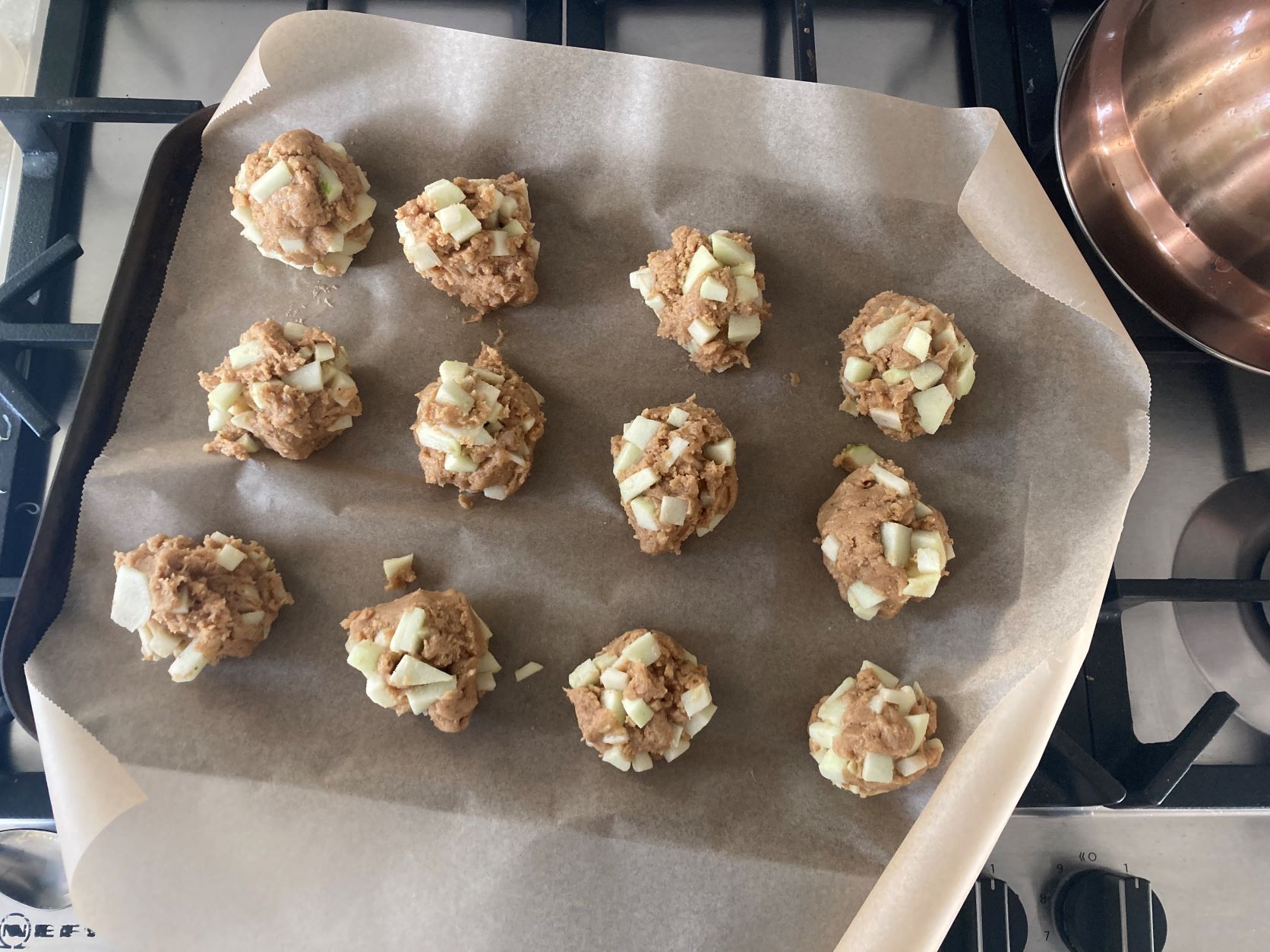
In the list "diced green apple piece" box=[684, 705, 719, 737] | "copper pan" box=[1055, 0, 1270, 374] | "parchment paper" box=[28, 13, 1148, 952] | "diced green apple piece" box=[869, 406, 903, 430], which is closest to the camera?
"copper pan" box=[1055, 0, 1270, 374]

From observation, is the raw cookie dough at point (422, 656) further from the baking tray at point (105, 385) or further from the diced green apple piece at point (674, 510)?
the baking tray at point (105, 385)

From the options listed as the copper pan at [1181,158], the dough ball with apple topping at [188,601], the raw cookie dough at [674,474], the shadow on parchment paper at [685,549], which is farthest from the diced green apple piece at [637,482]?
the copper pan at [1181,158]

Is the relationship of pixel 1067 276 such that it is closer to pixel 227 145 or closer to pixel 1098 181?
pixel 1098 181

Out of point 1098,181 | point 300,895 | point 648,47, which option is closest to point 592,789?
point 300,895

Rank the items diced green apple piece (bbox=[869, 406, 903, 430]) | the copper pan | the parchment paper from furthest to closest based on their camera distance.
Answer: diced green apple piece (bbox=[869, 406, 903, 430])
the parchment paper
the copper pan

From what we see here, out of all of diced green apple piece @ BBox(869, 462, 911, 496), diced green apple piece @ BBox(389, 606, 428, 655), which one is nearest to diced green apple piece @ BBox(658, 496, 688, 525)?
diced green apple piece @ BBox(869, 462, 911, 496)

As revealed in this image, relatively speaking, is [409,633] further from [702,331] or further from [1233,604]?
[1233,604]

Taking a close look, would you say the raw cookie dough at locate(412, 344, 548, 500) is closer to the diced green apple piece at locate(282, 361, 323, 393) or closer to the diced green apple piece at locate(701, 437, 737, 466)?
the diced green apple piece at locate(282, 361, 323, 393)
